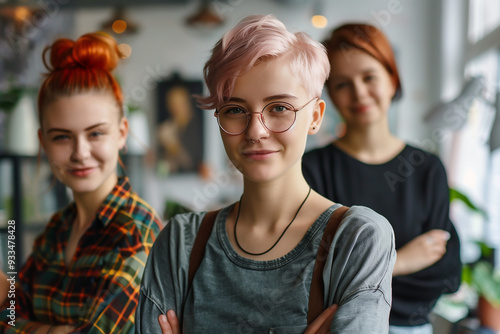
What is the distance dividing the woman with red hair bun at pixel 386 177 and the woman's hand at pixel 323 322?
206 millimetres

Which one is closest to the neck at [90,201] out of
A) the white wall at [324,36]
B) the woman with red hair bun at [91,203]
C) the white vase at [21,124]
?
the woman with red hair bun at [91,203]

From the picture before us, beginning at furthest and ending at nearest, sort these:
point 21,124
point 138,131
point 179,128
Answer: point 179,128 → point 138,131 → point 21,124

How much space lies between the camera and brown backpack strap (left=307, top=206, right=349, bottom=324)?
59 cm

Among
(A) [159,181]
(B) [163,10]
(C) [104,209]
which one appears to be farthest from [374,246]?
(B) [163,10]

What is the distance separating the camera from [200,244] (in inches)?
26.6

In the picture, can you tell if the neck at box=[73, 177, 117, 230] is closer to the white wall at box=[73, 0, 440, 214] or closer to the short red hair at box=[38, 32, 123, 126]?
the short red hair at box=[38, 32, 123, 126]

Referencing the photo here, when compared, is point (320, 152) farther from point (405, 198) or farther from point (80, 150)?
point (80, 150)

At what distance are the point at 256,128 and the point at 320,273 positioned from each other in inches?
7.3

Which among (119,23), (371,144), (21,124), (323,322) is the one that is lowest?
(323,322)

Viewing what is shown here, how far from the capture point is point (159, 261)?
2.26 feet

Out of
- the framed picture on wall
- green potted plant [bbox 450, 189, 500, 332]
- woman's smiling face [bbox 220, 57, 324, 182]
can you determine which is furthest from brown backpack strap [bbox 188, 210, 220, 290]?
the framed picture on wall

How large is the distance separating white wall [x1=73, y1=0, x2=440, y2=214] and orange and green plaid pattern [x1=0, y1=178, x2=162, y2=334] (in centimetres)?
28

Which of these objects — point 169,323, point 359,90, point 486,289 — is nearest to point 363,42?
point 359,90

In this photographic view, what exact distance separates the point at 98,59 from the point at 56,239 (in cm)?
32
